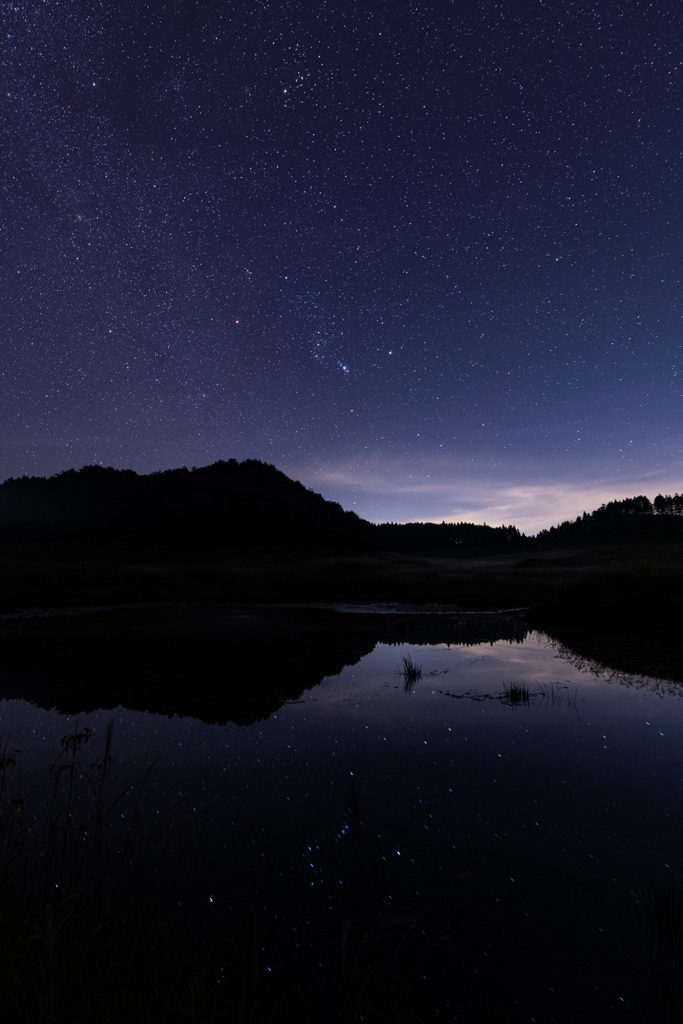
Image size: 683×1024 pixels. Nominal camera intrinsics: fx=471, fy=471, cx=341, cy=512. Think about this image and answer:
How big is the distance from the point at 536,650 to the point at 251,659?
10.9 meters

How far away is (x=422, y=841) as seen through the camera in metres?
5.68

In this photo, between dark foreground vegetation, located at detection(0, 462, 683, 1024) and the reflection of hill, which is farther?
the reflection of hill

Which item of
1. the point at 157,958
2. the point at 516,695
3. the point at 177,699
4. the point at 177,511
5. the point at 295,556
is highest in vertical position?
the point at 177,511

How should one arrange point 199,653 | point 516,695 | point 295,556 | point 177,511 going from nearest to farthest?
point 516,695 → point 199,653 → point 295,556 → point 177,511

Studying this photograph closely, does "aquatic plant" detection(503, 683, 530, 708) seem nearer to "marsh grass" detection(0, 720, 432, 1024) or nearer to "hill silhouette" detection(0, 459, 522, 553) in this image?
"marsh grass" detection(0, 720, 432, 1024)

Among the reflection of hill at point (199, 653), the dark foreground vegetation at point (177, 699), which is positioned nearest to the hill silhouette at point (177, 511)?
the dark foreground vegetation at point (177, 699)

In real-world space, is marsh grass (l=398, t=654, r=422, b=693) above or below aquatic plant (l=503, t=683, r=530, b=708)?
below

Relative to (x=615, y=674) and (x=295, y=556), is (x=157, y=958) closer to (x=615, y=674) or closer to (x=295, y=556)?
(x=615, y=674)

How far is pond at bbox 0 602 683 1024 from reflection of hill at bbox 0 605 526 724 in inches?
48.7

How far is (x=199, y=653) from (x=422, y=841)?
13.8 metres

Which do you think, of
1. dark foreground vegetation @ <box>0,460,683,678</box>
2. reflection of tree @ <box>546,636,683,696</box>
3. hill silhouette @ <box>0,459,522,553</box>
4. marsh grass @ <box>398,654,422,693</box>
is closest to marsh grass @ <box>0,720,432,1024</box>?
marsh grass @ <box>398,654,422,693</box>

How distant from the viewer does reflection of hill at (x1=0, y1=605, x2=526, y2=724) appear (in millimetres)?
12086

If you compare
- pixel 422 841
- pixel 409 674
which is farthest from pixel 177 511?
pixel 422 841

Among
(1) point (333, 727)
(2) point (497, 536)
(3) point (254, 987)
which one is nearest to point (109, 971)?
(3) point (254, 987)
